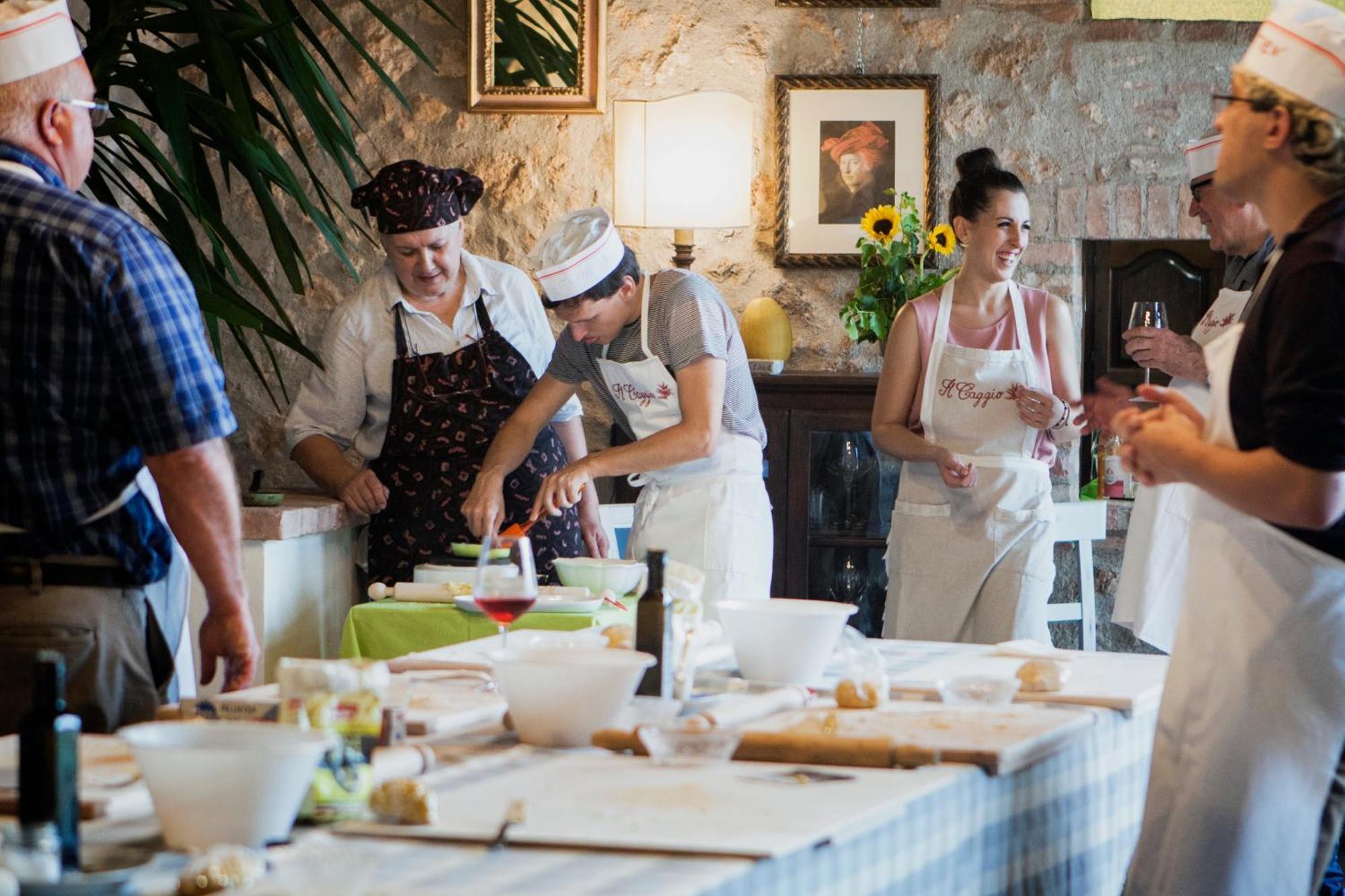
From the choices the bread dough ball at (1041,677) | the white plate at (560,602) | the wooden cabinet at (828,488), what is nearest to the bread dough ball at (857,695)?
the bread dough ball at (1041,677)

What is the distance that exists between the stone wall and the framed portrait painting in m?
0.05

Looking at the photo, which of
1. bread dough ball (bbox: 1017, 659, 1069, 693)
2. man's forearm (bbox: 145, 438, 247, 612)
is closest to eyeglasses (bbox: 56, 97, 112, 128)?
man's forearm (bbox: 145, 438, 247, 612)

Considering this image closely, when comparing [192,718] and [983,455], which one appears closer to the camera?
[192,718]

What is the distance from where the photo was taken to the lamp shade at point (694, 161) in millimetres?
4383

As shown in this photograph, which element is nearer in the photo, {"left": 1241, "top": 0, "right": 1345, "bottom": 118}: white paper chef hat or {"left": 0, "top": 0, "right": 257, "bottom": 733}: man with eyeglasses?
{"left": 1241, "top": 0, "right": 1345, "bottom": 118}: white paper chef hat

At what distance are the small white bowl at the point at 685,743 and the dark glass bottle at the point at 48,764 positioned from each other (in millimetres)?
563

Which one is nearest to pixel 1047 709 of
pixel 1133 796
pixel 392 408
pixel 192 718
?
pixel 1133 796

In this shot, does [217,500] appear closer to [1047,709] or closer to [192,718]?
[192,718]

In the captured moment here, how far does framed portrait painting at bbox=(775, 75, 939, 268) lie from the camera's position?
4.62m

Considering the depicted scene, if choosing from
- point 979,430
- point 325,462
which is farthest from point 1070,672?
point 325,462

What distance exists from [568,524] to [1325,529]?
2.26 m

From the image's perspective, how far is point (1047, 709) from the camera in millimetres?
1936

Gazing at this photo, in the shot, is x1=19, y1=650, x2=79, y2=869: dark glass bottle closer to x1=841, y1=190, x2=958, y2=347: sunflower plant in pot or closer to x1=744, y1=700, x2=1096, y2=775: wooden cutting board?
x1=744, y1=700, x2=1096, y2=775: wooden cutting board

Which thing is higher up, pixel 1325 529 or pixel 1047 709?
pixel 1325 529
